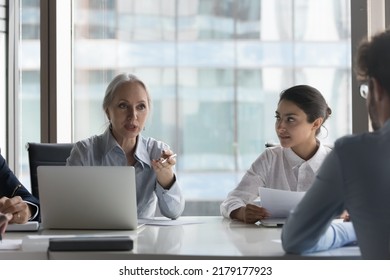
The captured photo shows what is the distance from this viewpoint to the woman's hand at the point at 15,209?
94.8 inches

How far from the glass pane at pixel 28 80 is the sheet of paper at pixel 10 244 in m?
2.21

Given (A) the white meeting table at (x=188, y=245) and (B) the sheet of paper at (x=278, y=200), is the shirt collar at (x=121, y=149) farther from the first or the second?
(B) the sheet of paper at (x=278, y=200)

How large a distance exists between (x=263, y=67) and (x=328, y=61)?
1.36 feet

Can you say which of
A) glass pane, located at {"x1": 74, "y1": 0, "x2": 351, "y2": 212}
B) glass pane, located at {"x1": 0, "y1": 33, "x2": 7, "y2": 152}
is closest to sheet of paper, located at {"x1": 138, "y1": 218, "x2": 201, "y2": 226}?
glass pane, located at {"x1": 74, "y1": 0, "x2": 351, "y2": 212}

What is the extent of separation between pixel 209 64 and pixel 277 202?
88.5 inches

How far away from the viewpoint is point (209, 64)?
4469 mm

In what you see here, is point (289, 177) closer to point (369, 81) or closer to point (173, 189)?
point (173, 189)

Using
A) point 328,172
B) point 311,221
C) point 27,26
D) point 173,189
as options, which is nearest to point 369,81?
point 328,172

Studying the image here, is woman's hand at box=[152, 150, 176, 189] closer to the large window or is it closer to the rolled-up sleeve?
the rolled-up sleeve

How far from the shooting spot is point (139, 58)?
4.50 m

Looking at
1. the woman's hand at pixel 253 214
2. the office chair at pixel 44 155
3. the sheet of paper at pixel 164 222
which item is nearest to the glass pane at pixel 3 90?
the office chair at pixel 44 155

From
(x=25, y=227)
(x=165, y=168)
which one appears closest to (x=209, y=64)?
(x=165, y=168)
